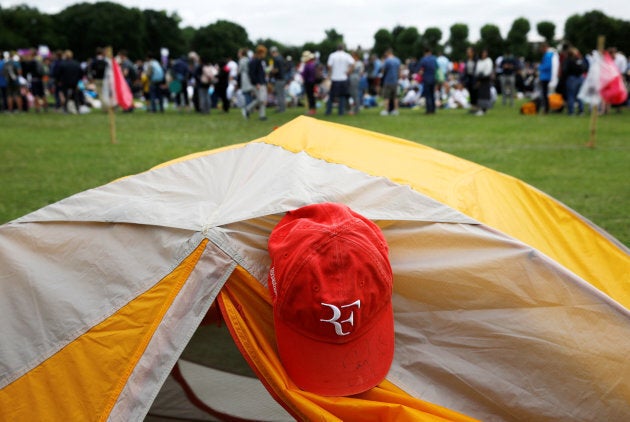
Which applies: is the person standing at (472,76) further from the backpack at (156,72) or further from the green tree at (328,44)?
the green tree at (328,44)

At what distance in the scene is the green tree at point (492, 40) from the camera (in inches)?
1663

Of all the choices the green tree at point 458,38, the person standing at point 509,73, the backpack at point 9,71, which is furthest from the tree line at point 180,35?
the backpack at point 9,71

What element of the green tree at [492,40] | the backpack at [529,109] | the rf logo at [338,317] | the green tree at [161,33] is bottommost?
the backpack at [529,109]

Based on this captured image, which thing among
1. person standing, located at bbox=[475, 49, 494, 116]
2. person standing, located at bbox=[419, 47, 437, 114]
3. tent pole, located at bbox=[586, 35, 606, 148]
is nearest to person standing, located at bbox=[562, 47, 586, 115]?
person standing, located at bbox=[475, 49, 494, 116]

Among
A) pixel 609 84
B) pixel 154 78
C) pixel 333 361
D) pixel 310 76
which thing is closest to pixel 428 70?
pixel 310 76

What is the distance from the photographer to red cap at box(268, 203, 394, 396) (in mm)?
2186

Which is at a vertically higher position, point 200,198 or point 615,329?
point 200,198

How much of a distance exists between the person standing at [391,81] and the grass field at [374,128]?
880 mm

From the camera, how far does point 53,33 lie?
192ft

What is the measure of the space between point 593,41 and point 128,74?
29.2 meters

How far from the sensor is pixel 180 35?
63375 millimetres

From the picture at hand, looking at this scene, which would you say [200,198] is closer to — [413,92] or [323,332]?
[323,332]

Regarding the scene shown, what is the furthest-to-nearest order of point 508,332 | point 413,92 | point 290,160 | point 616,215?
point 413,92 < point 616,215 < point 290,160 < point 508,332

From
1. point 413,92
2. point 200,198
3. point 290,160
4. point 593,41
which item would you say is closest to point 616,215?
point 290,160
